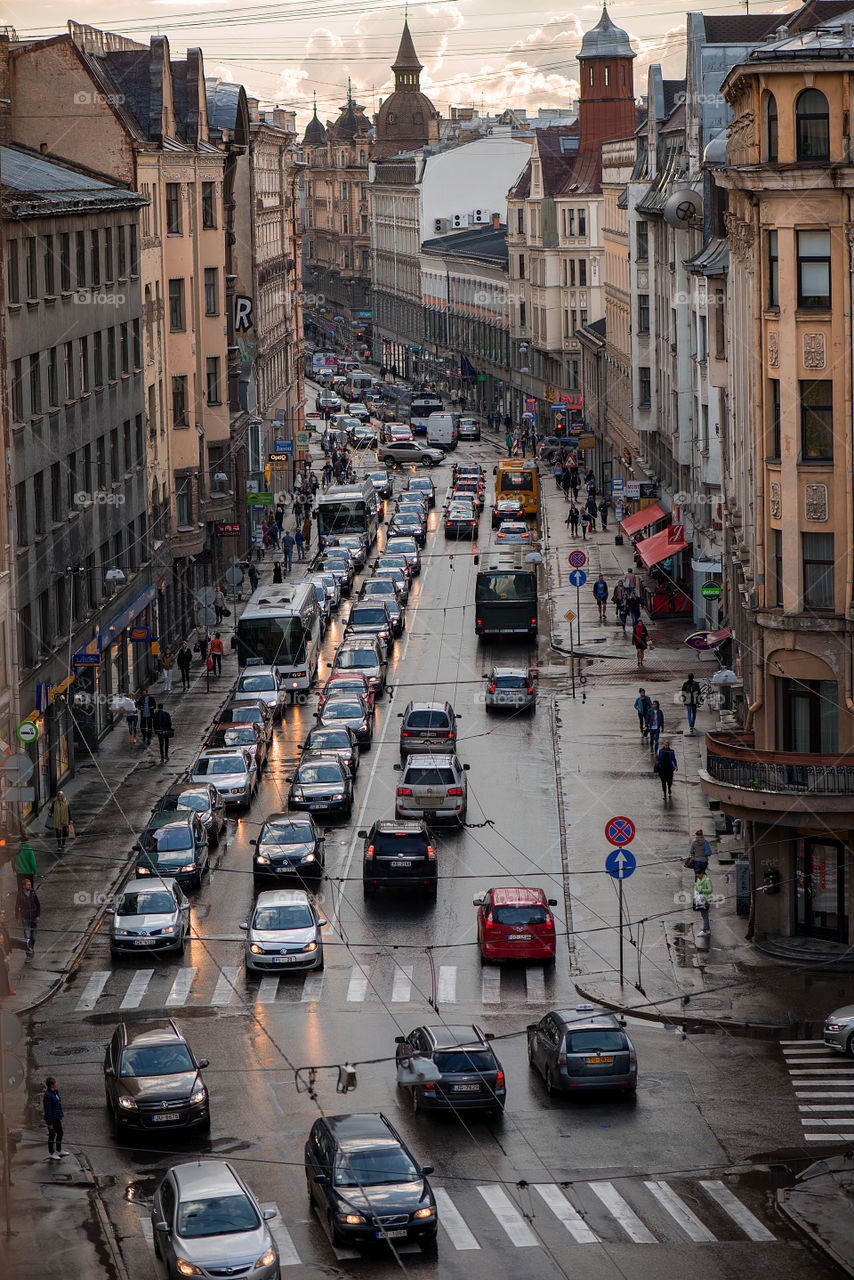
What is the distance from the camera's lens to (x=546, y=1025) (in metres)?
32.0

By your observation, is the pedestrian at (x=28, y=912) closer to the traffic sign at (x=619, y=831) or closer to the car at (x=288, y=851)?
the car at (x=288, y=851)

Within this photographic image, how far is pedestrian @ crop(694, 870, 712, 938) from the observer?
3894 cm

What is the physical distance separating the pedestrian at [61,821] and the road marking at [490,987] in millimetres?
13086

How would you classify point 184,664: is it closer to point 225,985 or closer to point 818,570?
point 225,985

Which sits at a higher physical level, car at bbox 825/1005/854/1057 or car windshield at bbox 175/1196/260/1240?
car windshield at bbox 175/1196/260/1240

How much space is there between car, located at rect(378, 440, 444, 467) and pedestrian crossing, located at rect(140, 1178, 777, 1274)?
105 m

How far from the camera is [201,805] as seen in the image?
4712 cm

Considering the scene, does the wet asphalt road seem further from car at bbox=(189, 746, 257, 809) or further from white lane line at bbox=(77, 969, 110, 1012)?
car at bbox=(189, 746, 257, 809)

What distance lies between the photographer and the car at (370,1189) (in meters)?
24.6

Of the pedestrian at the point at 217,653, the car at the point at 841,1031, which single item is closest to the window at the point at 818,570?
the car at the point at 841,1031

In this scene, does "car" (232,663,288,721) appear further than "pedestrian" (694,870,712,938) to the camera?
Yes

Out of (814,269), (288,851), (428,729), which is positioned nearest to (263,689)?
(428,729)

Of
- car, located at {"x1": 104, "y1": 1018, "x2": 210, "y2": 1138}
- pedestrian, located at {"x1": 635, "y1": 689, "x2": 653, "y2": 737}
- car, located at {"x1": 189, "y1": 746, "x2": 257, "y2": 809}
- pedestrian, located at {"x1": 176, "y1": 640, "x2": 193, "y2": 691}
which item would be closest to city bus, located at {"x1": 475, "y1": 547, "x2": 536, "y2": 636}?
pedestrian, located at {"x1": 176, "y1": 640, "x2": 193, "y2": 691}

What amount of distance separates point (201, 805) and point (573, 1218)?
22630 mm
